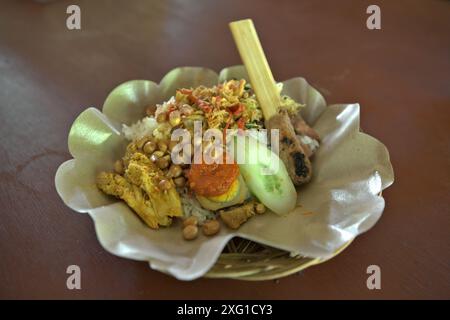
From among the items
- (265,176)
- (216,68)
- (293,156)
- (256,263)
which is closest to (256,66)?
(293,156)

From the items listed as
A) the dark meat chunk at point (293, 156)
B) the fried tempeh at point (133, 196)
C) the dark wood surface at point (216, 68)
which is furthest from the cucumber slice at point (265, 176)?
the fried tempeh at point (133, 196)

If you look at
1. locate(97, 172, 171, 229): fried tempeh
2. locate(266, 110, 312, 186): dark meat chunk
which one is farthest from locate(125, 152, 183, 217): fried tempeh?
locate(266, 110, 312, 186): dark meat chunk

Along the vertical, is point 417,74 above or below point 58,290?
above

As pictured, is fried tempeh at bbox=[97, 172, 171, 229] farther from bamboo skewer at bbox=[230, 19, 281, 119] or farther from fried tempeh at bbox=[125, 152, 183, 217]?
bamboo skewer at bbox=[230, 19, 281, 119]

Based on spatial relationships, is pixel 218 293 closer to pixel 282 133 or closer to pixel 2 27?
pixel 282 133

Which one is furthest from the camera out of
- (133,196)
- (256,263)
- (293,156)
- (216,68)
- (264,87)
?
(216,68)

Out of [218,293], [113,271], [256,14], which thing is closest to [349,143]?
[218,293]

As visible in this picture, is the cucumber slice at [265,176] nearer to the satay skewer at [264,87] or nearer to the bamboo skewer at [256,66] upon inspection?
the satay skewer at [264,87]

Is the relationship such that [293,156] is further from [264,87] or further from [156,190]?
[156,190]
